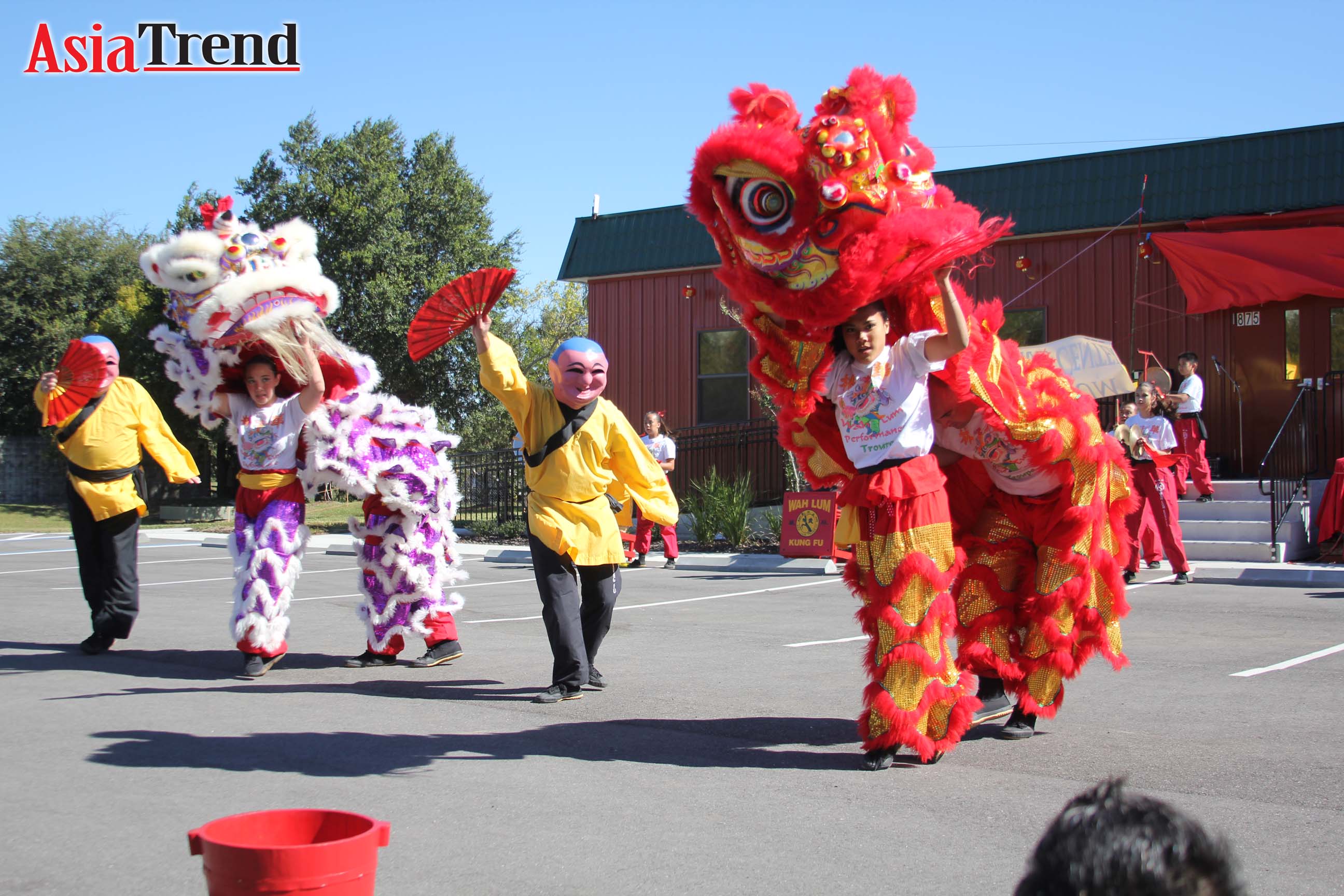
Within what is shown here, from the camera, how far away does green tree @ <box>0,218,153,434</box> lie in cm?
3244

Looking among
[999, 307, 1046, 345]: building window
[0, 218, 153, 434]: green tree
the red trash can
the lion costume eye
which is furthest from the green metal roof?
[0, 218, 153, 434]: green tree

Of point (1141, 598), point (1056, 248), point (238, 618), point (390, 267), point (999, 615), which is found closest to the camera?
point (999, 615)

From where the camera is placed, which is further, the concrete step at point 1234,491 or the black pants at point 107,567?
the concrete step at point 1234,491

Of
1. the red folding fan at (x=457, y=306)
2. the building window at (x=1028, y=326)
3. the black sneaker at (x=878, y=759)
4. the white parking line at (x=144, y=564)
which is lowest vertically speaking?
the black sneaker at (x=878, y=759)

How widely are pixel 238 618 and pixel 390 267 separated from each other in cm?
2418

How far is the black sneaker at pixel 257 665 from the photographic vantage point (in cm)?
698

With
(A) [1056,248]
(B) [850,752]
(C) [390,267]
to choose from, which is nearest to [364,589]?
(B) [850,752]

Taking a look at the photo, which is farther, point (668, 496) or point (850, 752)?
point (668, 496)

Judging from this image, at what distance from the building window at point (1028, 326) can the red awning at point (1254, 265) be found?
199 cm

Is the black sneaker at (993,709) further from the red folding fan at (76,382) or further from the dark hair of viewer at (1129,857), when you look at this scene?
the red folding fan at (76,382)

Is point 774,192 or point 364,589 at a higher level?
point 774,192

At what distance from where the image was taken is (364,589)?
7.33 metres

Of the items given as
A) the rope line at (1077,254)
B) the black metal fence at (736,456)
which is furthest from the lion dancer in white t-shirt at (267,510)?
the black metal fence at (736,456)

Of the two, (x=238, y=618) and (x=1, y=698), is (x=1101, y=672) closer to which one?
(x=238, y=618)
